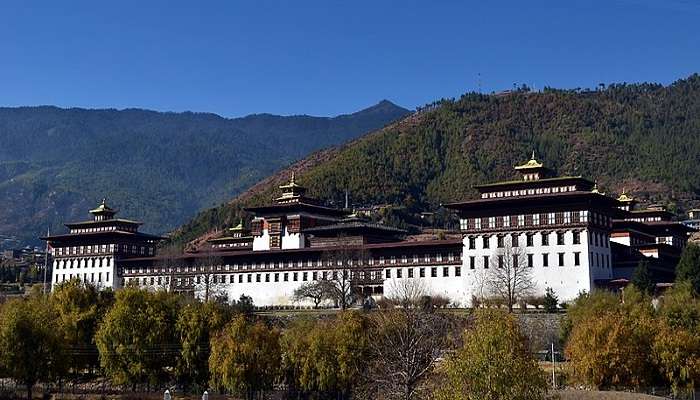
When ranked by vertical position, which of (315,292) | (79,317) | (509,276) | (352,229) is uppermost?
(352,229)

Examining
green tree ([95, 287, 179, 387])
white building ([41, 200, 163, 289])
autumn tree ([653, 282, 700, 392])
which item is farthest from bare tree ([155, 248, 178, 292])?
autumn tree ([653, 282, 700, 392])

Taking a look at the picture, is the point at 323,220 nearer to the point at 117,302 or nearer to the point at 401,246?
the point at 401,246

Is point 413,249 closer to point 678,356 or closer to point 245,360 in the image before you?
point 245,360

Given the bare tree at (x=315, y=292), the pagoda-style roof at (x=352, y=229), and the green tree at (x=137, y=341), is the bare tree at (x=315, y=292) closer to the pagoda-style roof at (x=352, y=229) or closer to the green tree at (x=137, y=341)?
the pagoda-style roof at (x=352, y=229)

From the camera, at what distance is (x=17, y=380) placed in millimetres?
63312

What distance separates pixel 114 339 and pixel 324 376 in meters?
14.5

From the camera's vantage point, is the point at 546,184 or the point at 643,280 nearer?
the point at 643,280

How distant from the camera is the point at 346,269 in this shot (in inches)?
4035

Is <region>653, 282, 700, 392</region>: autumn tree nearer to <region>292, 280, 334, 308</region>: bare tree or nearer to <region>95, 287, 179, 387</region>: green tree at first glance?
<region>95, 287, 179, 387</region>: green tree

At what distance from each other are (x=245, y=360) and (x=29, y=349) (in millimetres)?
13246

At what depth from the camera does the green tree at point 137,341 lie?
64.9m

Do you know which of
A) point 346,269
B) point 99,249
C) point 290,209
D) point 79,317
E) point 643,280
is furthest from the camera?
point 99,249

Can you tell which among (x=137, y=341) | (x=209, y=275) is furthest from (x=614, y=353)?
(x=209, y=275)

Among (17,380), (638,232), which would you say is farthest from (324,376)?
(638,232)
